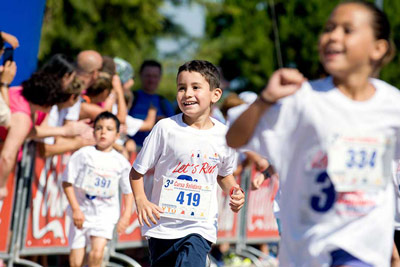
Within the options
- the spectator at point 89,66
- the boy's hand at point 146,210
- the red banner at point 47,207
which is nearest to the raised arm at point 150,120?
the spectator at point 89,66

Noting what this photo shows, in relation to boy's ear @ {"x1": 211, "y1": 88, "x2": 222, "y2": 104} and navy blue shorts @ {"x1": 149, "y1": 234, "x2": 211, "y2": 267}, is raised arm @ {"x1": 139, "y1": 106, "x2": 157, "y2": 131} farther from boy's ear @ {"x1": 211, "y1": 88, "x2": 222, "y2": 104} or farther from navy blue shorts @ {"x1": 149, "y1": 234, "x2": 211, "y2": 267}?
navy blue shorts @ {"x1": 149, "y1": 234, "x2": 211, "y2": 267}

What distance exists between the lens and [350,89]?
11.7 feet

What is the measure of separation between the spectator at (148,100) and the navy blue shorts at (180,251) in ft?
11.9

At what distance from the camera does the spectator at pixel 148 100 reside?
8.93 m

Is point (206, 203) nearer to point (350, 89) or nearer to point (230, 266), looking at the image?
point (350, 89)

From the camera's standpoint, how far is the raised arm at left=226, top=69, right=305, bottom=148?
3271mm

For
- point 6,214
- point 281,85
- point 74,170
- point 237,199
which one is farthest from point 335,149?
point 6,214

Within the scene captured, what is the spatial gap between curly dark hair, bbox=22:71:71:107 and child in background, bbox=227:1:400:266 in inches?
140

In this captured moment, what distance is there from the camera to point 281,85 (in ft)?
10.8

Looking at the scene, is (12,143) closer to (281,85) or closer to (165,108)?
(165,108)

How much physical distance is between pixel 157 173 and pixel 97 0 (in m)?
17.9

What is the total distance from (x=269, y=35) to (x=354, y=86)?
3708cm

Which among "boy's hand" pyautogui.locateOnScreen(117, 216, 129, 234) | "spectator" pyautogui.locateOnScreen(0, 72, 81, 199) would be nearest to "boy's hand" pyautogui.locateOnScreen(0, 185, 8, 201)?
"spectator" pyautogui.locateOnScreen(0, 72, 81, 199)

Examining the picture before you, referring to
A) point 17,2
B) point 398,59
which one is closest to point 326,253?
point 17,2
